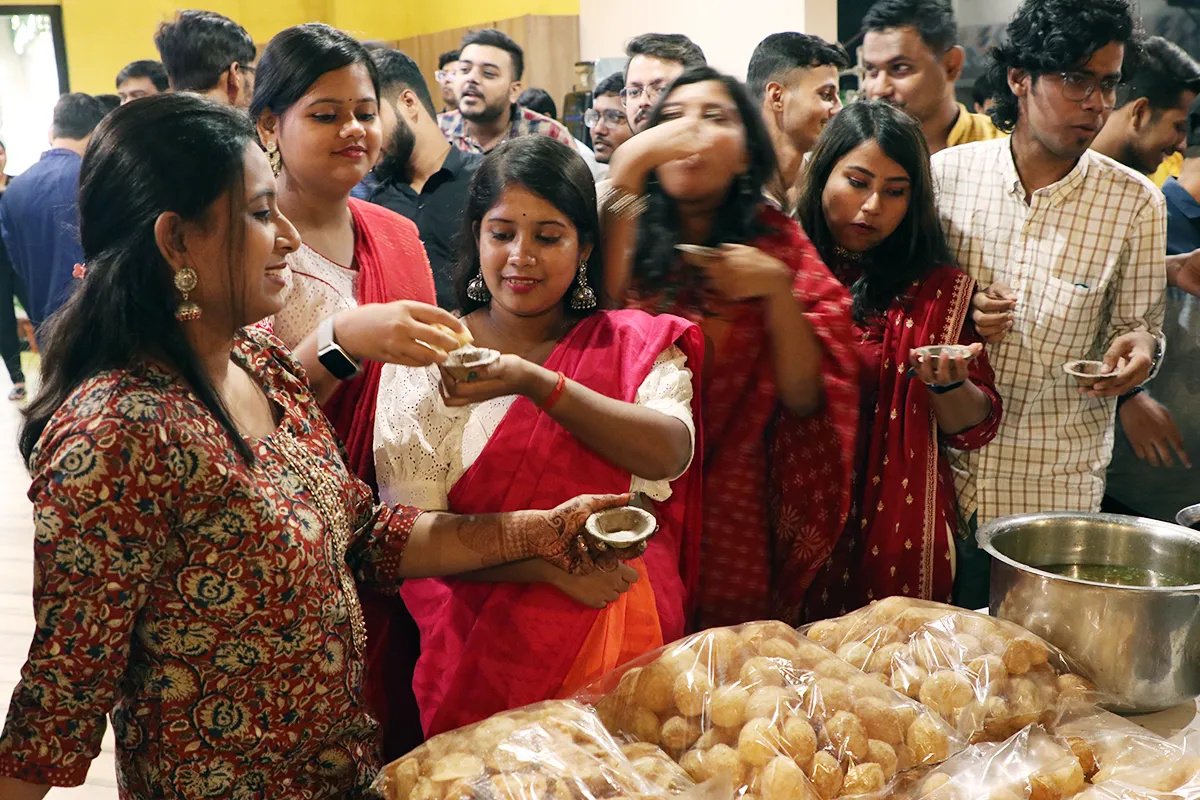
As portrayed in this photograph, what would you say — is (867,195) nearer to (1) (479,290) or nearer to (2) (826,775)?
(1) (479,290)

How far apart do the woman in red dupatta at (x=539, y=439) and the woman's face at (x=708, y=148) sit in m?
0.17

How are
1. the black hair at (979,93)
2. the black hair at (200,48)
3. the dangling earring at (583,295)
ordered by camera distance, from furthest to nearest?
the black hair at (979,93)
the black hair at (200,48)
the dangling earring at (583,295)

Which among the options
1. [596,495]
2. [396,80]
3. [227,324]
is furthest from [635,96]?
[227,324]

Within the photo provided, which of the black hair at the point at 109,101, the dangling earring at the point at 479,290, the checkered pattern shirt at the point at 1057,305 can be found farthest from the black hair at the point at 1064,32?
the black hair at the point at 109,101

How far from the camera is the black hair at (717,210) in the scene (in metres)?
1.78

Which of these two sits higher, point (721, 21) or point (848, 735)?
point (721, 21)

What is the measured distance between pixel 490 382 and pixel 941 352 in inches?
31.2

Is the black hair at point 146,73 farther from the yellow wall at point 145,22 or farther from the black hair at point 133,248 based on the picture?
the black hair at point 133,248

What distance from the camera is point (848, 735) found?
1175 mm

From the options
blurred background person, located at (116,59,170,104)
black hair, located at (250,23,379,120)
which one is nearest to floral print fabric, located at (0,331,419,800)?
black hair, located at (250,23,379,120)

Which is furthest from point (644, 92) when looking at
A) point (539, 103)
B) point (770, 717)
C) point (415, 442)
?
point (539, 103)

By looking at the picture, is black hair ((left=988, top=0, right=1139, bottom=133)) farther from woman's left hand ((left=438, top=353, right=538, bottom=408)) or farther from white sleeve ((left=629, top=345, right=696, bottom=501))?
woman's left hand ((left=438, top=353, right=538, bottom=408))

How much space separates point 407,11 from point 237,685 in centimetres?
848

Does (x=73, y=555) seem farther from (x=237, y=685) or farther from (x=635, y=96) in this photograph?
(x=635, y=96)
